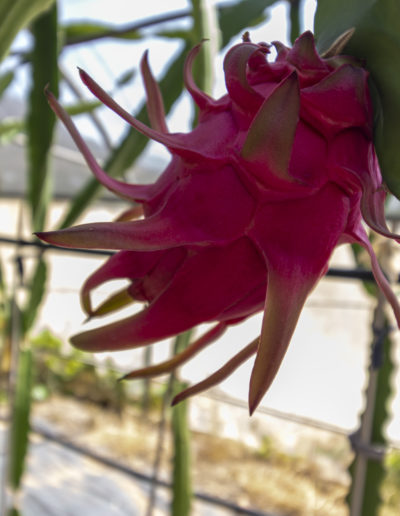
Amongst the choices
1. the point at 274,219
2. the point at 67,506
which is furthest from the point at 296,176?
the point at 67,506

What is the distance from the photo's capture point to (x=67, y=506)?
160 centimetres

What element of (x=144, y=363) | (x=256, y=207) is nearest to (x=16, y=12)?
(x=256, y=207)

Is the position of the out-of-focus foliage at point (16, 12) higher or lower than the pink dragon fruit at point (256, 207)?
higher

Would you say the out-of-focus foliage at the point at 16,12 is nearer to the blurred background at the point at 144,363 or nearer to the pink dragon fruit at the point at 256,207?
the blurred background at the point at 144,363

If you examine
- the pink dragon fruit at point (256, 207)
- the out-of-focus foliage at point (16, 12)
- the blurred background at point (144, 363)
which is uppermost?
the out-of-focus foliage at point (16, 12)

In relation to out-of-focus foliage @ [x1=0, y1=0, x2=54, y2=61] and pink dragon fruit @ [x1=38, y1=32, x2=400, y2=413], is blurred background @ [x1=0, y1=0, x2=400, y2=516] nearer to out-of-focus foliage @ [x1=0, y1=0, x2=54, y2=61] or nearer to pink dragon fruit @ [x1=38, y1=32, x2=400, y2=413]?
out-of-focus foliage @ [x1=0, y1=0, x2=54, y2=61]

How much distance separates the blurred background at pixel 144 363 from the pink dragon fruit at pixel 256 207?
15cm

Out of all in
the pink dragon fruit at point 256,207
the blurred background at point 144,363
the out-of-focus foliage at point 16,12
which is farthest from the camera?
the blurred background at point 144,363

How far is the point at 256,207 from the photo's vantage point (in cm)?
13

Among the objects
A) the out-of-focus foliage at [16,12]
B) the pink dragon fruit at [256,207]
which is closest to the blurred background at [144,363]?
the out-of-focus foliage at [16,12]

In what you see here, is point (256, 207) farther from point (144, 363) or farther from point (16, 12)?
point (144, 363)

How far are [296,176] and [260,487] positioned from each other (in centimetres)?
204

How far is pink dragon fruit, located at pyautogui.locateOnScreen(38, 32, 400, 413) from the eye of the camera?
0.11 m

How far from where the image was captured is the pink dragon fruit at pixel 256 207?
11cm
